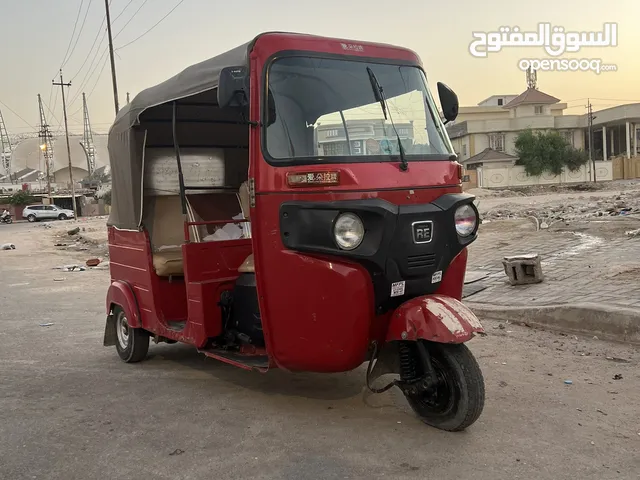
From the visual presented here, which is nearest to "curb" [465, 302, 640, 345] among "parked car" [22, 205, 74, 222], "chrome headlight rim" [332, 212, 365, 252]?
"chrome headlight rim" [332, 212, 365, 252]

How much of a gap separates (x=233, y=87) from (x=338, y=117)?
0.71 metres

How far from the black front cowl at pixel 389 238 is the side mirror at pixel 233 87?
30.1 inches

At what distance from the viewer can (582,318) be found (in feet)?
21.0

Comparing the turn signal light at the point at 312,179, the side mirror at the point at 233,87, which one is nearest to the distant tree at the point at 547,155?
the side mirror at the point at 233,87

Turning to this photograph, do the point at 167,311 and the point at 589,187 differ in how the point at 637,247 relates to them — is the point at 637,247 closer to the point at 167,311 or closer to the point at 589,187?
the point at 167,311

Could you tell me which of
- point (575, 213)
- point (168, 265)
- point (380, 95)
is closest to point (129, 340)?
point (168, 265)

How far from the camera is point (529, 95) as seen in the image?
65812mm

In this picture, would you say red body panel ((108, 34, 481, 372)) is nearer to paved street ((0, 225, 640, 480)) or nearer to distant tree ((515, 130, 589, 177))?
paved street ((0, 225, 640, 480))

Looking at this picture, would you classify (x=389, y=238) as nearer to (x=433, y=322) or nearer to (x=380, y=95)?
(x=433, y=322)

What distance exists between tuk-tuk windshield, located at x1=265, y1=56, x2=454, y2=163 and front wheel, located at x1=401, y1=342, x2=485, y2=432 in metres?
1.29

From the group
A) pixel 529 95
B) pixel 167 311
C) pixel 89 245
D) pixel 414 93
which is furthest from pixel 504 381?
pixel 529 95

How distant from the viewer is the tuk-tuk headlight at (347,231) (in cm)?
376

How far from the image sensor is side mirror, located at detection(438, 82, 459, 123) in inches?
189

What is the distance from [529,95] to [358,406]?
6720 centimetres
